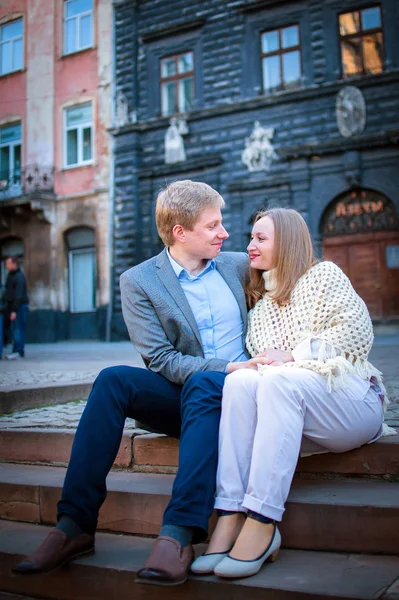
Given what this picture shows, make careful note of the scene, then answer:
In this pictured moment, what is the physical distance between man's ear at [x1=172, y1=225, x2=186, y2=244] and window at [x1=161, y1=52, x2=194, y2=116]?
12.6 m

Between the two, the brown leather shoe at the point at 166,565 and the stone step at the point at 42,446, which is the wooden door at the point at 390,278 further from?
the brown leather shoe at the point at 166,565

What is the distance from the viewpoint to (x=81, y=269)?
17.1 meters

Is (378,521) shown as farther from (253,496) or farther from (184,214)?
(184,214)

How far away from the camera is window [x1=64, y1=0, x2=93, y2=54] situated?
631 inches

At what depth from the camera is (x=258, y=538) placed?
197 centimetres

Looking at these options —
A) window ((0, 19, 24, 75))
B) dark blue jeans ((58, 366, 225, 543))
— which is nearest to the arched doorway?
window ((0, 19, 24, 75))

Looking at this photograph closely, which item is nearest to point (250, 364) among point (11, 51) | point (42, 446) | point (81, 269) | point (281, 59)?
point (42, 446)

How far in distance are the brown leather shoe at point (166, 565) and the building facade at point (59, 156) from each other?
1429 centimetres

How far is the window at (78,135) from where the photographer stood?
1658cm

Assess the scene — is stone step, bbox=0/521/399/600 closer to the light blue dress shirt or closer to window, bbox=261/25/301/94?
the light blue dress shirt

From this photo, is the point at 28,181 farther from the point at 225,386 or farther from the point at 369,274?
the point at 225,386

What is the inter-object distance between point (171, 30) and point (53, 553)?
14591 millimetres

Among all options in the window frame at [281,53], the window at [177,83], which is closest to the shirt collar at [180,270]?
the window frame at [281,53]

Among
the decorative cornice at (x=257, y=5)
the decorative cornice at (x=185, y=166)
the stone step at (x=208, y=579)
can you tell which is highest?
the decorative cornice at (x=257, y=5)
